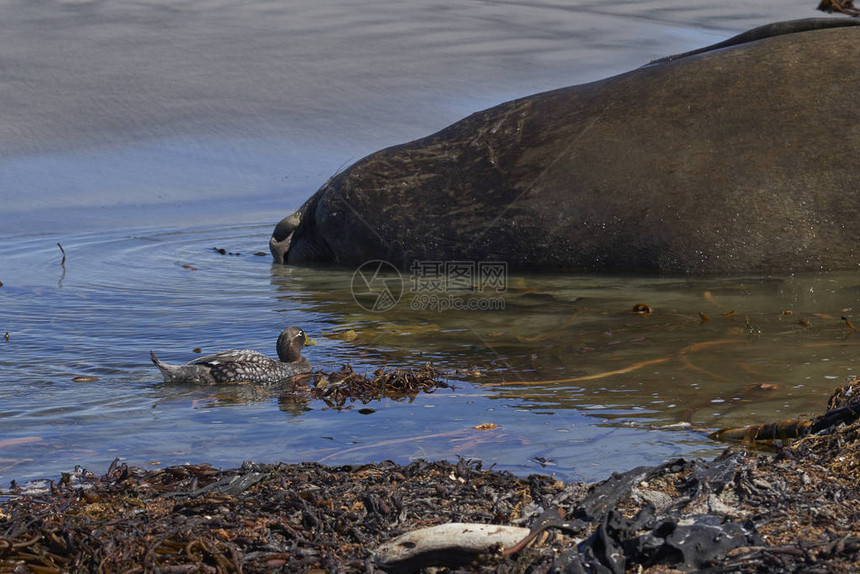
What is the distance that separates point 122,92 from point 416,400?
8215 millimetres

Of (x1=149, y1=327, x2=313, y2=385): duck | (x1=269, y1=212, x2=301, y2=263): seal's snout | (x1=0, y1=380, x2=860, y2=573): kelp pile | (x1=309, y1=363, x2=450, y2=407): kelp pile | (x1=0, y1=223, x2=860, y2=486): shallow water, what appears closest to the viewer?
(x1=0, y1=380, x2=860, y2=573): kelp pile

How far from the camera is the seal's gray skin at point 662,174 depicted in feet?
22.9

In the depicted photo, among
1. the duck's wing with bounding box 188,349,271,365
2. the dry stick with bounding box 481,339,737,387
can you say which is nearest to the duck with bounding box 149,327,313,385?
the duck's wing with bounding box 188,349,271,365

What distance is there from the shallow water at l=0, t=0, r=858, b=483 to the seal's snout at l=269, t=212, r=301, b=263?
11cm

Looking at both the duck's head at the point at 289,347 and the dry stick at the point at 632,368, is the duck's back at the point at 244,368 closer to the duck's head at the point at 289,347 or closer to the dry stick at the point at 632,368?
the duck's head at the point at 289,347

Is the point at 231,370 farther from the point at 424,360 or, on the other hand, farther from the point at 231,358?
A: the point at 424,360

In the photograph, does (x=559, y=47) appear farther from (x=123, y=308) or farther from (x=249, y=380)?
(x=249, y=380)

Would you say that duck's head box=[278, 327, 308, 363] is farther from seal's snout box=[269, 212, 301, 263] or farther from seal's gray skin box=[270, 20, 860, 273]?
seal's snout box=[269, 212, 301, 263]

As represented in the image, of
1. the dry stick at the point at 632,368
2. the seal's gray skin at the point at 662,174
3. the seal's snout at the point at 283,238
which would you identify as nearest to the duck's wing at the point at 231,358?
the dry stick at the point at 632,368

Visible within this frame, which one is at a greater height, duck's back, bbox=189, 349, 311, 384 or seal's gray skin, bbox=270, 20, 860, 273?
seal's gray skin, bbox=270, 20, 860, 273

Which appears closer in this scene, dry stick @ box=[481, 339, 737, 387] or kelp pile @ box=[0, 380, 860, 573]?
kelp pile @ box=[0, 380, 860, 573]

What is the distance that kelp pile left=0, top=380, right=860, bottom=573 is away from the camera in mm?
2850

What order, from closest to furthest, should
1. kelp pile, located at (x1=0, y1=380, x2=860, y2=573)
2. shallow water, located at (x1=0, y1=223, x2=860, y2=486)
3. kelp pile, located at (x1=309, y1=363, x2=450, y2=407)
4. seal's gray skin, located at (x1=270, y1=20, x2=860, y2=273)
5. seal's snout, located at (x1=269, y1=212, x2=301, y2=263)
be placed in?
kelp pile, located at (x1=0, y1=380, x2=860, y2=573)
shallow water, located at (x1=0, y1=223, x2=860, y2=486)
kelp pile, located at (x1=309, y1=363, x2=450, y2=407)
seal's gray skin, located at (x1=270, y1=20, x2=860, y2=273)
seal's snout, located at (x1=269, y1=212, x2=301, y2=263)

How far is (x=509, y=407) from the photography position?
441 cm
